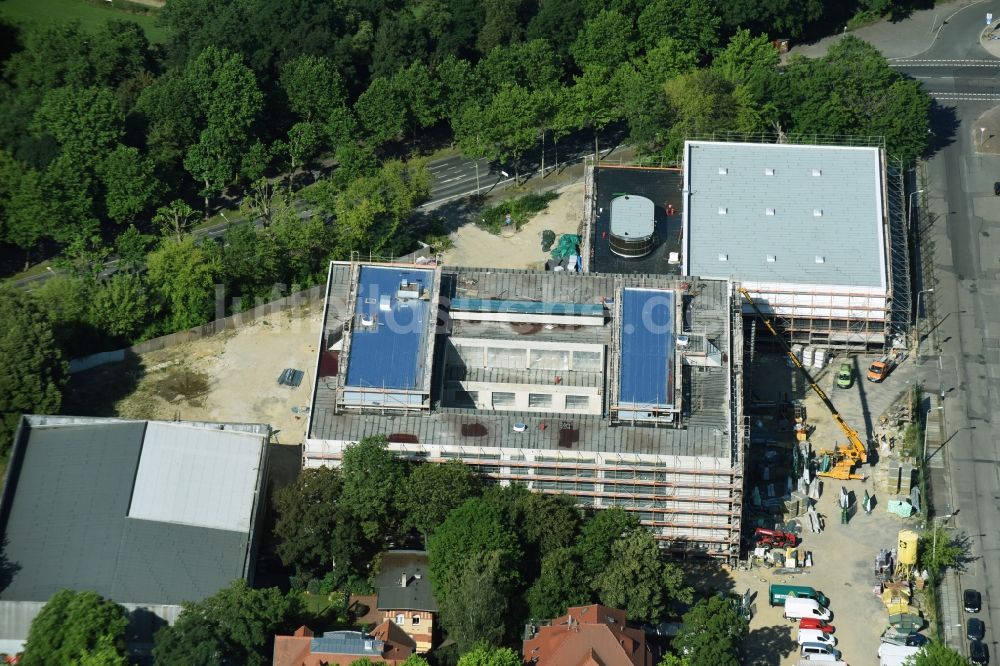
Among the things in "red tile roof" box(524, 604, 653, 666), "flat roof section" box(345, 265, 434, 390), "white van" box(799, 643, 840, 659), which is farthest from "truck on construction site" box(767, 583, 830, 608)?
"flat roof section" box(345, 265, 434, 390)

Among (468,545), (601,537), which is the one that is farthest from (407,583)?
(601,537)

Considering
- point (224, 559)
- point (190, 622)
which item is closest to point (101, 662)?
point (190, 622)

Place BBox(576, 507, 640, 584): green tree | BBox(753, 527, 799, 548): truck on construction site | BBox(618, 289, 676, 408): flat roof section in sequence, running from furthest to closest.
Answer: BBox(753, 527, 799, 548): truck on construction site < BBox(618, 289, 676, 408): flat roof section < BBox(576, 507, 640, 584): green tree

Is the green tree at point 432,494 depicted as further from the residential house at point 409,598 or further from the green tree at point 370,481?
the residential house at point 409,598

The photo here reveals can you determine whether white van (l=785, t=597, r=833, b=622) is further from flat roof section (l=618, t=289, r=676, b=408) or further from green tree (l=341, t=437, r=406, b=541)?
green tree (l=341, t=437, r=406, b=541)

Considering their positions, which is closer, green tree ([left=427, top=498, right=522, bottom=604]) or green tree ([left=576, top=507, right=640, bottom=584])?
green tree ([left=427, top=498, right=522, bottom=604])

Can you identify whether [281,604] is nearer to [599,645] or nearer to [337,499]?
[337,499]
